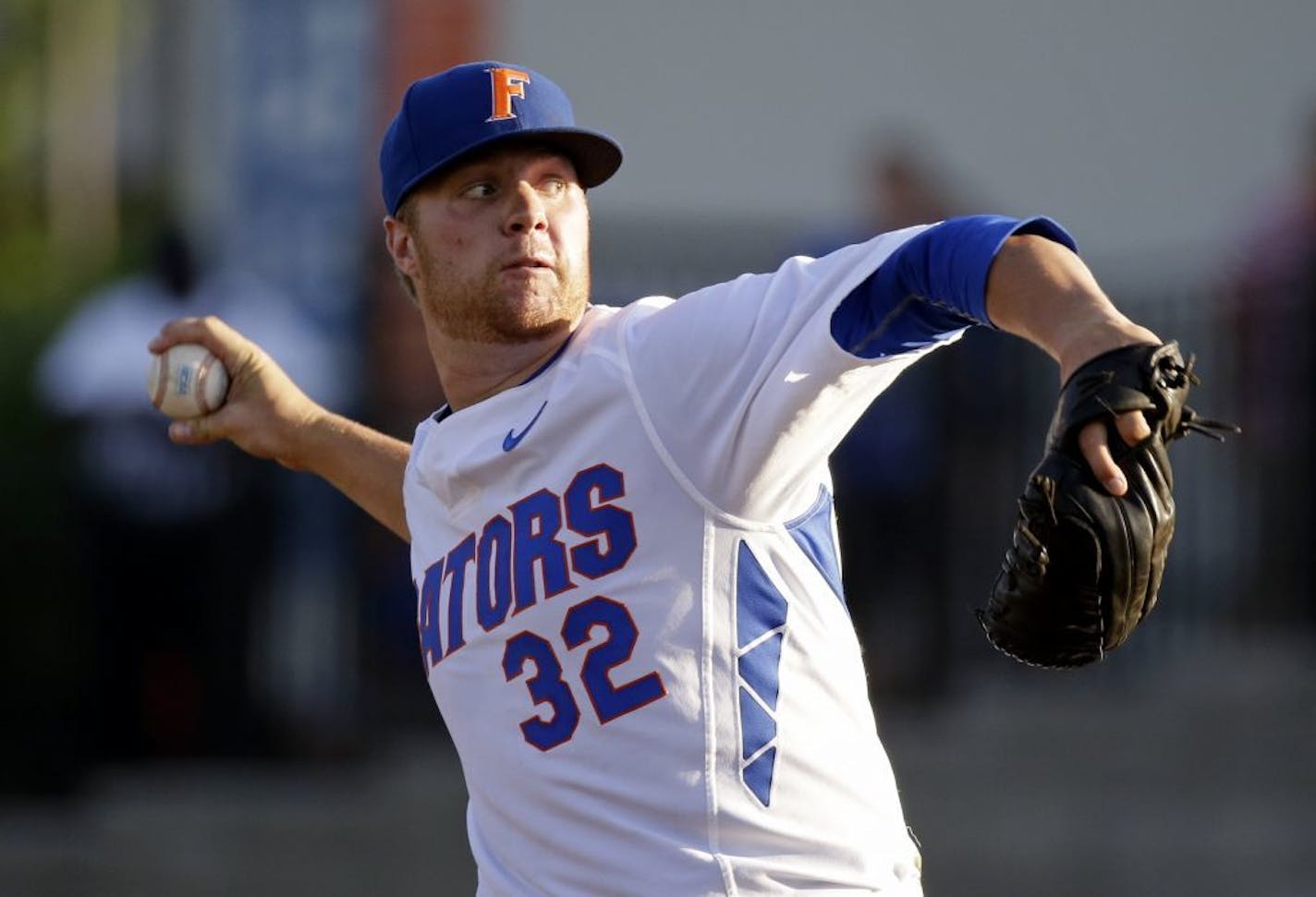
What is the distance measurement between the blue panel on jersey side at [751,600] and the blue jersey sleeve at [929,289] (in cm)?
46

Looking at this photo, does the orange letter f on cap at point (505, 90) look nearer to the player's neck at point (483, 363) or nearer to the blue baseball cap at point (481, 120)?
the blue baseball cap at point (481, 120)

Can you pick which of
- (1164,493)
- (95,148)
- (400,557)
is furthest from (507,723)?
(95,148)

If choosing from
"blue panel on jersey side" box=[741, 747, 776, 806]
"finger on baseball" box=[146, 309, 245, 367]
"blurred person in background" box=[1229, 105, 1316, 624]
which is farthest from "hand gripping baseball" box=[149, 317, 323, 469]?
"blurred person in background" box=[1229, 105, 1316, 624]

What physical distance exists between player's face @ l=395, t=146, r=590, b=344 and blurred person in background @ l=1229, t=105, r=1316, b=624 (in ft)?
18.6

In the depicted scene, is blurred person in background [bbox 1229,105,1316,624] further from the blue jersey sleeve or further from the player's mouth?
the blue jersey sleeve

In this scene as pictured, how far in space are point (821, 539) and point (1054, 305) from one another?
2.80 ft

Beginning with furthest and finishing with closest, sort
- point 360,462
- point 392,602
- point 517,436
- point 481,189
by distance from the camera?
point 392,602, point 360,462, point 481,189, point 517,436

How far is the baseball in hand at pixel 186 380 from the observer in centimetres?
490

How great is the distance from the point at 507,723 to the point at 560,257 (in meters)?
0.83

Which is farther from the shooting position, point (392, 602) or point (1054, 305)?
point (392, 602)

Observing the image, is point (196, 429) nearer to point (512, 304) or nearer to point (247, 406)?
point (247, 406)

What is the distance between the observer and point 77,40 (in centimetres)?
2041

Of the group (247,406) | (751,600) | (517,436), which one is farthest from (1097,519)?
(247,406)

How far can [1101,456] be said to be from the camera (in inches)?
119
